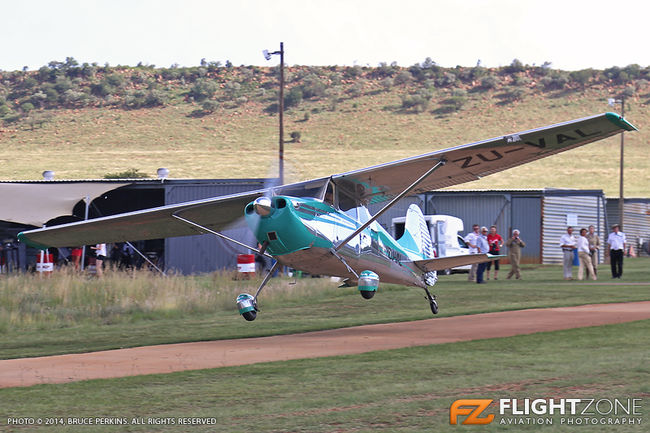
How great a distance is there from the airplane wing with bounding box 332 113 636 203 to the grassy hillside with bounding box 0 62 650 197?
50533 millimetres

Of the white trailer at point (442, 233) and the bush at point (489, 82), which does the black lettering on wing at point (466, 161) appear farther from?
the bush at point (489, 82)

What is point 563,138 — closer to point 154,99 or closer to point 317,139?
point 317,139

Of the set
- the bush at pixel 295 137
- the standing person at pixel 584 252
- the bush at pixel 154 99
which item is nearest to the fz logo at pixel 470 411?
the standing person at pixel 584 252

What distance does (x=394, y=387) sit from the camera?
996cm

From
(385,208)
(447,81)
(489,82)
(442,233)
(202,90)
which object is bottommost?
(442,233)

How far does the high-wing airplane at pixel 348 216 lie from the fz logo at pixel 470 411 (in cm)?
480

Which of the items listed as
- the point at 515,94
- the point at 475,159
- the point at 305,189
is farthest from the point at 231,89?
the point at 475,159

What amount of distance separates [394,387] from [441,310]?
949 centimetres

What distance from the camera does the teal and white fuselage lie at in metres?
13.6

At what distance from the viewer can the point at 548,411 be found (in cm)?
848

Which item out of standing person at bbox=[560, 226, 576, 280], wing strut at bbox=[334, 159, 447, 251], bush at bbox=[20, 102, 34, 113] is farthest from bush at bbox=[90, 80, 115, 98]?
wing strut at bbox=[334, 159, 447, 251]

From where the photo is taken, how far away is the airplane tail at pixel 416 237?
710 inches

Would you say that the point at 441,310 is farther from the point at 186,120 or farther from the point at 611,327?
the point at 186,120

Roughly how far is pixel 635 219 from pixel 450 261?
38.3 m
